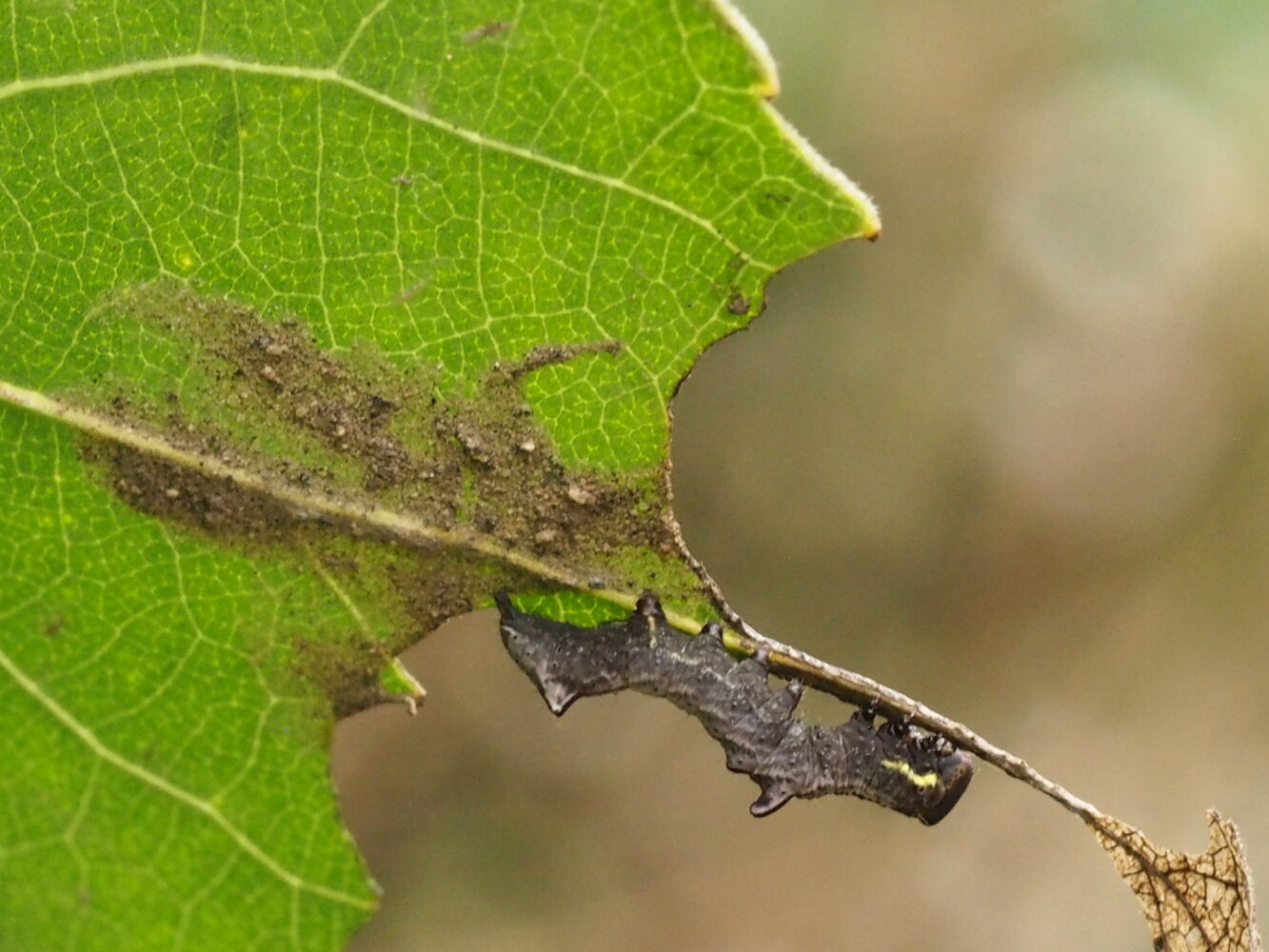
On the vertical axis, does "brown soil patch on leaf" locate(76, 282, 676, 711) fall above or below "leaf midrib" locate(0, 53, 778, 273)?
below

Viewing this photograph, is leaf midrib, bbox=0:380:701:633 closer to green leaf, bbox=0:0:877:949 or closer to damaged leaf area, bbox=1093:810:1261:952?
green leaf, bbox=0:0:877:949

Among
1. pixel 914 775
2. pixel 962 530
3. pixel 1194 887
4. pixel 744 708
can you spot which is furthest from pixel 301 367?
pixel 962 530

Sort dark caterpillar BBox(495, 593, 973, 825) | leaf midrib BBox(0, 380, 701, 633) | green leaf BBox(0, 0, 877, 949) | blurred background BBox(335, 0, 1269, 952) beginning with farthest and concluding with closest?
blurred background BBox(335, 0, 1269, 952) → dark caterpillar BBox(495, 593, 973, 825) → leaf midrib BBox(0, 380, 701, 633) → green leaf BBox(0, 0, 877, 949)

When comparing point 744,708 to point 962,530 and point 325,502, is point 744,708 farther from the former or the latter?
point 962,530

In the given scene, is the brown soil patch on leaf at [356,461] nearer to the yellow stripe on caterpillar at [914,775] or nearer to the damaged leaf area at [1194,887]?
the yellow stripe on caterpillar at [914,775]

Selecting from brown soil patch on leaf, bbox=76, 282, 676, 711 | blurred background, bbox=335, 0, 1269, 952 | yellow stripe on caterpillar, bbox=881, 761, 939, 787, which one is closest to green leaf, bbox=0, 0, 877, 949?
brown soil patch on leaf, bbox=76, 282, 676, 711

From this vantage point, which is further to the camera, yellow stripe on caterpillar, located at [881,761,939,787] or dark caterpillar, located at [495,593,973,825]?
yellow stripe on caterpillar, located at [881,761,939,787]

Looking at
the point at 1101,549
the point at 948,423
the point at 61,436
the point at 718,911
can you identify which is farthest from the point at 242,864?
the point at 1101,549
